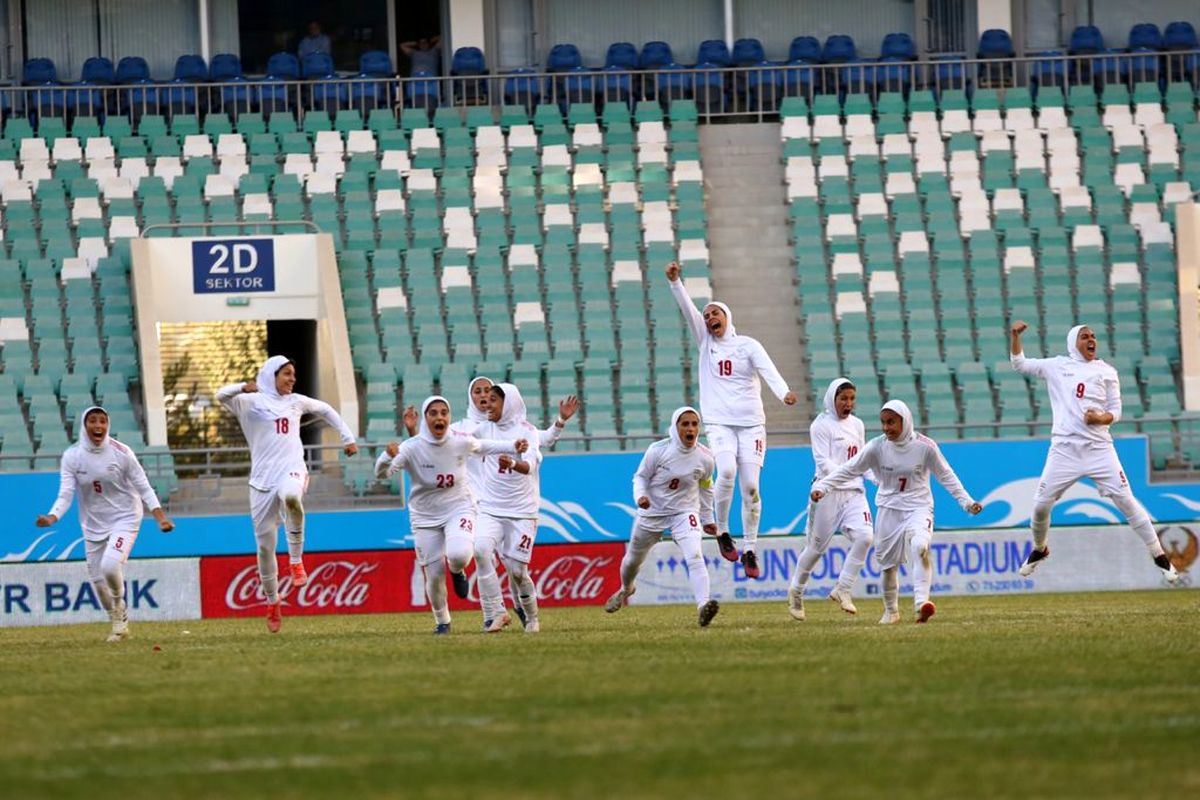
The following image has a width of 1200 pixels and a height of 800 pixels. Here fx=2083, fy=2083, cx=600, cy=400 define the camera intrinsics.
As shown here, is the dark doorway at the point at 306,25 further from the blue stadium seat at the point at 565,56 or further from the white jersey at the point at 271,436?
the white jersey at the point at 271,436

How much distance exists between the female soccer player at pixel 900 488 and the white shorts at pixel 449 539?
322cm

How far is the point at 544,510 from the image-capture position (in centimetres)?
2958

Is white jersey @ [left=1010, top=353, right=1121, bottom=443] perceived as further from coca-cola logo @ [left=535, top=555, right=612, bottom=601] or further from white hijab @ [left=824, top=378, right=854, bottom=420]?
coca-cola logo @ [left=535, top=555, right=612, bottom=601]

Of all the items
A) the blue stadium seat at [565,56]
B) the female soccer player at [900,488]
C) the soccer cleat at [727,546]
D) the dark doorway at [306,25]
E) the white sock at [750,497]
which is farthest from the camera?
the dark doorway at [306,25]

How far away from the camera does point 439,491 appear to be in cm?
1938

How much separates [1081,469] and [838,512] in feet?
8.10

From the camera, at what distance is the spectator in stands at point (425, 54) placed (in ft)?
A: 138

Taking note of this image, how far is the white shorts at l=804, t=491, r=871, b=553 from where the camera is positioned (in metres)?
21.2

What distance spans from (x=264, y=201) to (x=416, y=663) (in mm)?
22864

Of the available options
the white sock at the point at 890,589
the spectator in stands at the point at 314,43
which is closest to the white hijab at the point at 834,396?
the white sock at the point at 890,589

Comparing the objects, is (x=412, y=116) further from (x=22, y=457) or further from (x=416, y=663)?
(x=416, y=663)

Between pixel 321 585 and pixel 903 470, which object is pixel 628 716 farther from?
pixel 321 585

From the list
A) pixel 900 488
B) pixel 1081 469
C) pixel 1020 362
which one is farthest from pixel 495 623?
pixel 1081 469

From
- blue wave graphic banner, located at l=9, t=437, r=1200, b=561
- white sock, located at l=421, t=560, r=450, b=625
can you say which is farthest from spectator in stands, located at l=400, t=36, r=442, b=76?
white sock, located at l=421, t=560, r=450, b=625
